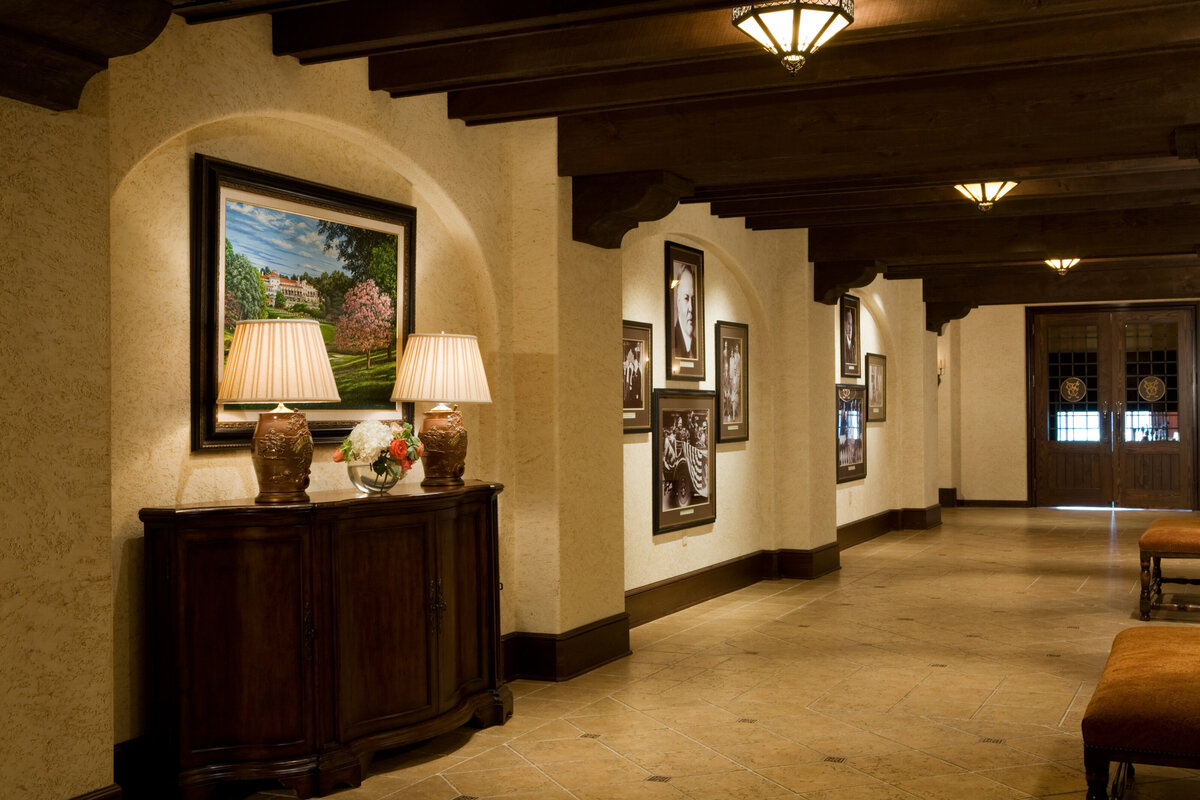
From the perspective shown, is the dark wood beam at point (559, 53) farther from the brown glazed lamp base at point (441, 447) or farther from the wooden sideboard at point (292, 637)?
the wooden sideboard at point (292, 637)

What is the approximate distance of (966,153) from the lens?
19.3 ft

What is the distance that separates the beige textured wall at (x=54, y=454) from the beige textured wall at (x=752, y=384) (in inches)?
195

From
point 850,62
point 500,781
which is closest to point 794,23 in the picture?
point 850,62

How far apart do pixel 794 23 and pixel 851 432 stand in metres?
9.29

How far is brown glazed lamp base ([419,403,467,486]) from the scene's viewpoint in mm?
5230

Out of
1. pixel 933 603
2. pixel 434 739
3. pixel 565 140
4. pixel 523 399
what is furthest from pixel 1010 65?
pixel 933 603

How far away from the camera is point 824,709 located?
5773 millimetres

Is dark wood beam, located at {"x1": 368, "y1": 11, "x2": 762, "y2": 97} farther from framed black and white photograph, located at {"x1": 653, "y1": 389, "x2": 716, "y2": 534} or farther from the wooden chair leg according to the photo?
framed black and white photograph, located at {"x1": 653, "y1": 389, "x2": 716, "y2": 534}

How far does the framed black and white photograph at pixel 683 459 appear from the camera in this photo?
8398mm

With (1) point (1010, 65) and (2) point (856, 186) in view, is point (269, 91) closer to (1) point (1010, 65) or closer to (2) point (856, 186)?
(1) point (1010, 65)

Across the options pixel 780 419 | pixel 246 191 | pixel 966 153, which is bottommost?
pixel 780 419

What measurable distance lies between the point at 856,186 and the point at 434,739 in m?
4.42

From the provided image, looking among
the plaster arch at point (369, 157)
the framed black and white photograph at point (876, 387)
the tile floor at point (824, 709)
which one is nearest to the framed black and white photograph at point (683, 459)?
the tile floor at point (824, 709)

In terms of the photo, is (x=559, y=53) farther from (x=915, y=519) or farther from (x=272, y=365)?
(x=915, y=519)
